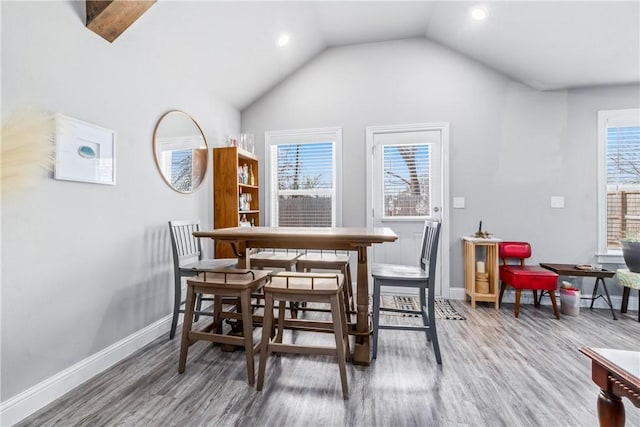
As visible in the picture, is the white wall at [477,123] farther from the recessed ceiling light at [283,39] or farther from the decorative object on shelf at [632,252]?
the recessed ceiling light at [283,39]

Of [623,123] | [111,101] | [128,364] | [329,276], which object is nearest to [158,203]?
[111,101]

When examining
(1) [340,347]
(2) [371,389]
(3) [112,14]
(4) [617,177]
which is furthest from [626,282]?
(3) [112,14]

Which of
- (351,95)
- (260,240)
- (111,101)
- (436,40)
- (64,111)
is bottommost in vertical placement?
(260,240)

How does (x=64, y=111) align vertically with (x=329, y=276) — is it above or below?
above

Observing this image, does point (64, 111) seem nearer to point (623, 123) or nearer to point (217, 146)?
point (217, 146)

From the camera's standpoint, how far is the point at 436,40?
3482 mm

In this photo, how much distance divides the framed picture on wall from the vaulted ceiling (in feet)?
2.52

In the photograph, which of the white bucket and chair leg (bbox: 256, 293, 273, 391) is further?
the white bucket

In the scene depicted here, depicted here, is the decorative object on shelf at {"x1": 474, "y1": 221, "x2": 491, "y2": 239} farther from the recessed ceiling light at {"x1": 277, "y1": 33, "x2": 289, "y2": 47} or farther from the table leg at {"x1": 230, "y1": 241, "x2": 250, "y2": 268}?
the recessed ceiling light at {"x1": 277, "y1": 33, "x2": 289, "y2": 47}

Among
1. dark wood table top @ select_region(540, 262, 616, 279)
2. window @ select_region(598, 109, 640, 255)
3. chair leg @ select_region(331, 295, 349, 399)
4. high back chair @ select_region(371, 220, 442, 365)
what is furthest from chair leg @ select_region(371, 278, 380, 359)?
window @ select_region(598, 109, 640, 255)

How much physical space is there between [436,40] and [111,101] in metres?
3.51

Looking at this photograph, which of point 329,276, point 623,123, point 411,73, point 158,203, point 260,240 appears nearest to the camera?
point 329,276

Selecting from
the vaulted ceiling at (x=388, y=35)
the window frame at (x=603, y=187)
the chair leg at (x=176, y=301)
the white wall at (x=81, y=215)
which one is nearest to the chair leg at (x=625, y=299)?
the window frame at (x=603, y=187)

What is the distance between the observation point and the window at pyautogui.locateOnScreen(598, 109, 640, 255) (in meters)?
3.12
